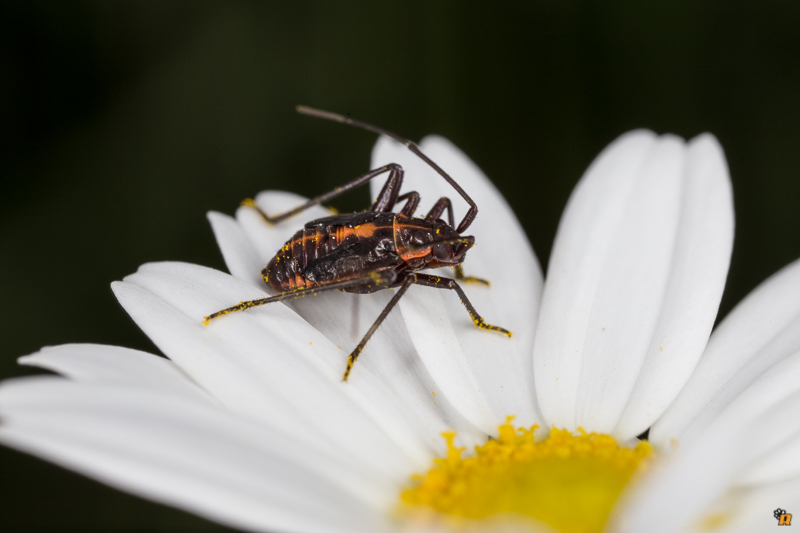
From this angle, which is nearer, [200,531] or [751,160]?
[200,531]

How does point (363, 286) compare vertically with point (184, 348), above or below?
above

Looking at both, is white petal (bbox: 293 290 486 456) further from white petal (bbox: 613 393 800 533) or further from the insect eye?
white petal (bbox: 613 393 800 533)

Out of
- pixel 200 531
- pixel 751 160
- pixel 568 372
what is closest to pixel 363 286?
pixel 568 372

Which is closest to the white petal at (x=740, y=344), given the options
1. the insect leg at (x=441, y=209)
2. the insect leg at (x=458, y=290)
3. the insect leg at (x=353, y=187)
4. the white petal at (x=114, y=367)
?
the insect leg at (x=458, y=290)

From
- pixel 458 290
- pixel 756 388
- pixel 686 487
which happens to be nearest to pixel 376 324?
pixel 458 290

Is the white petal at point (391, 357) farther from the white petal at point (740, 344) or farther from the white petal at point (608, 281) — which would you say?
the white petal at point (740, 344)

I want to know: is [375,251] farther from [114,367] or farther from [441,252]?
[114,367]

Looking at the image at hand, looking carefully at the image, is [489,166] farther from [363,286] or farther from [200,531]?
[200,531]
